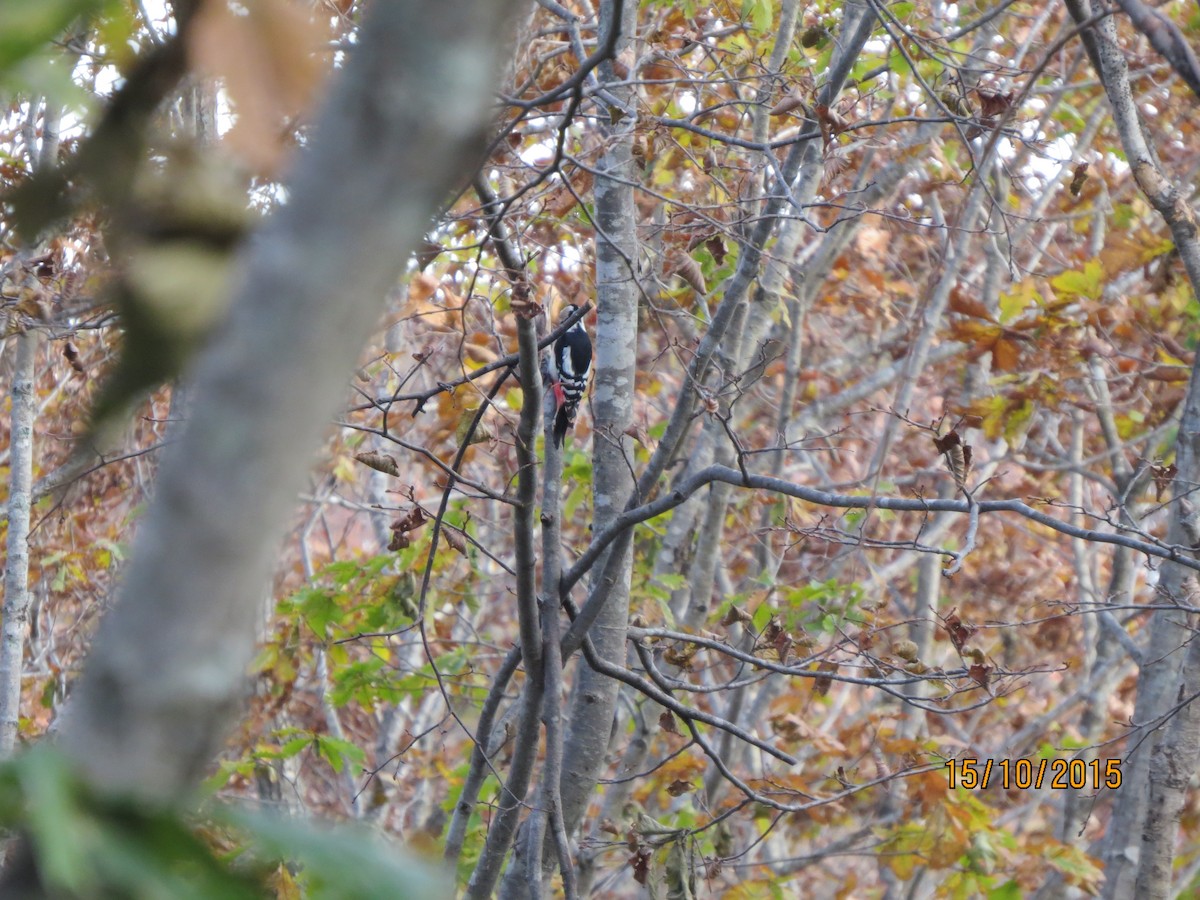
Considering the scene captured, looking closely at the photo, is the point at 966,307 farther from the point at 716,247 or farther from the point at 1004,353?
the point at 716,247

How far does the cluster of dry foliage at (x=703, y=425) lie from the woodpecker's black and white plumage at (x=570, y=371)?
279 mm

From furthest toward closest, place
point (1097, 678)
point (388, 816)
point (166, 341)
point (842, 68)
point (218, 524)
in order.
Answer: point (388, 816) < point (1097, 678) < point (842, 68) < point (166, 341) < point (218, 524)

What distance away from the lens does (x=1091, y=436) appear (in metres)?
8.17

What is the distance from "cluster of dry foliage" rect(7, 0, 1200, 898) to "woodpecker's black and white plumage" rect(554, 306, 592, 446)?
279 millimetres

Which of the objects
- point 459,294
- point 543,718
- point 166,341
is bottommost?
point 166,341

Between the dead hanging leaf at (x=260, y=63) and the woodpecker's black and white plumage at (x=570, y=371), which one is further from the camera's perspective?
the woodpecker's black and white plumage at (x=570, y=371)

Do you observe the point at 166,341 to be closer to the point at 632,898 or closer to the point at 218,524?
the point at 218,524

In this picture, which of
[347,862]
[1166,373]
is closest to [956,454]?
[347,862]

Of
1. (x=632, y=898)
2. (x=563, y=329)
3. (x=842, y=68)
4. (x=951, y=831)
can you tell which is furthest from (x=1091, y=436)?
(x=563, y=329)

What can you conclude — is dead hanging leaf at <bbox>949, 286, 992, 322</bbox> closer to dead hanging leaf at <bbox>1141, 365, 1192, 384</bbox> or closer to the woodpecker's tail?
dead hanging leaf at <bbox>1141, 365, 1192, 384</bbox>

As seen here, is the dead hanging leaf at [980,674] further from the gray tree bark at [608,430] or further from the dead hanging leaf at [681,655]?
the gray tree bark at [608,430]

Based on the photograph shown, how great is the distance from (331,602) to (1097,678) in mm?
4337

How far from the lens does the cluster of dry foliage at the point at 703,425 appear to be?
1342 millimetres

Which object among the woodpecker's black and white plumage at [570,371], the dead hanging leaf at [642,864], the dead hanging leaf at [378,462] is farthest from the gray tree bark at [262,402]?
the woodpecker's black and white plumage at [570,371]
